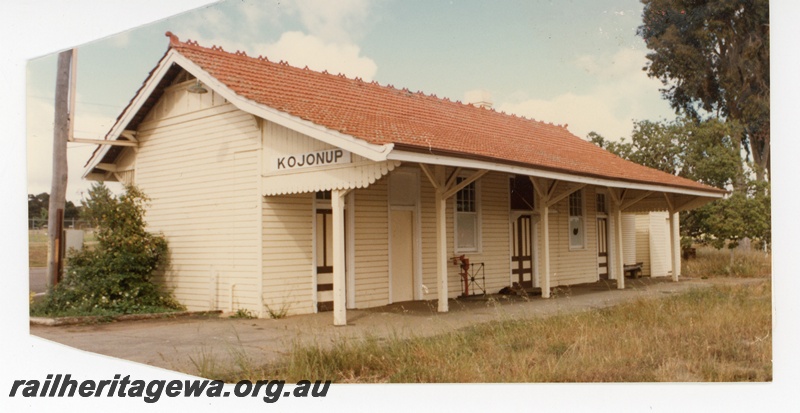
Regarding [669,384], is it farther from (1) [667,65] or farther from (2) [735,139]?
(2) [735,139]

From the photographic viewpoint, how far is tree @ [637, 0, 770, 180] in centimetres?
1073

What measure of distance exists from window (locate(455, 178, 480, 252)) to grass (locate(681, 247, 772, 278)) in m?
5.41

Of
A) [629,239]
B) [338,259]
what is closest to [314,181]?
[338,259]

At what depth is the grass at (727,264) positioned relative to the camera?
12919 mm

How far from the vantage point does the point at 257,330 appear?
35.0ft

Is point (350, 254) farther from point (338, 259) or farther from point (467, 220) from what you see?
point (467, 220)

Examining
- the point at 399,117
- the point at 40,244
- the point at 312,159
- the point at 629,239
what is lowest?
the point at 629,239

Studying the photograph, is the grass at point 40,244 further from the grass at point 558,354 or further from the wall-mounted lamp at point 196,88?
the grass at point 558,354

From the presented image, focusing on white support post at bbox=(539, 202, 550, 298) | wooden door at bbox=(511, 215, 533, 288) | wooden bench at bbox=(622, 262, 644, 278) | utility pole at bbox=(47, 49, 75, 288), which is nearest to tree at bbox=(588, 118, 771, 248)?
wooden bench at bbox=(622, 262, 644, 278)

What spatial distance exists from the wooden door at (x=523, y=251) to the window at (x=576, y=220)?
1753mm

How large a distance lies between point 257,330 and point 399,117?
5.09m

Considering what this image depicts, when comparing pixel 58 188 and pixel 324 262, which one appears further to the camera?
pixel 58 188

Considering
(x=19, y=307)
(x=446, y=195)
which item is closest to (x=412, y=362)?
(x=446, y=195)

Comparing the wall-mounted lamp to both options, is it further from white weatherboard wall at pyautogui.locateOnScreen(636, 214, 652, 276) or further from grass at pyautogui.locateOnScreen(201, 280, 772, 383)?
white weatherboard wall at pyautogui.locateOnScreen(636, 214, 652, 276)
